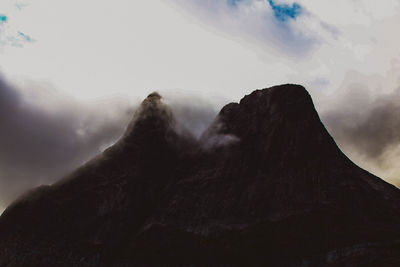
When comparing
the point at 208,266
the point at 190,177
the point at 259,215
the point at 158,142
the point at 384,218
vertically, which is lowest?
the point at 208,266

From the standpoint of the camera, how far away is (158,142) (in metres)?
64.1

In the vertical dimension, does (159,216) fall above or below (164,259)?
above

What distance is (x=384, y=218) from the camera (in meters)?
41.8

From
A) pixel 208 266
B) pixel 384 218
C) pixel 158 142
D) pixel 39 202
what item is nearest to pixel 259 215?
pixel 208 266

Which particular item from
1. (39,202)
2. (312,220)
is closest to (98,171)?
(39,202)

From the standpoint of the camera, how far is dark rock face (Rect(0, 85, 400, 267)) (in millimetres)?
42406

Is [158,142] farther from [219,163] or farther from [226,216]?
[226,216]

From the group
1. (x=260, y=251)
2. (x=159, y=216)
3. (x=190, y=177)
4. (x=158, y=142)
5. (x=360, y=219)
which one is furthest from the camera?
(x=158, y=142)

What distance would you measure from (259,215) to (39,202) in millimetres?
36475

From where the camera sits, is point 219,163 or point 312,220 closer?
point 312,220

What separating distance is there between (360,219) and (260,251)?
14.2 meters

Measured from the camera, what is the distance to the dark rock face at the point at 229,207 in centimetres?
4241

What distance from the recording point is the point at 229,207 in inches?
1880

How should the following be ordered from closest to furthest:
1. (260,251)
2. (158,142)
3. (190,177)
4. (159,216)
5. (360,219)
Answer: (360,219), (260,251), (159,216), (190,177), (158,142)
